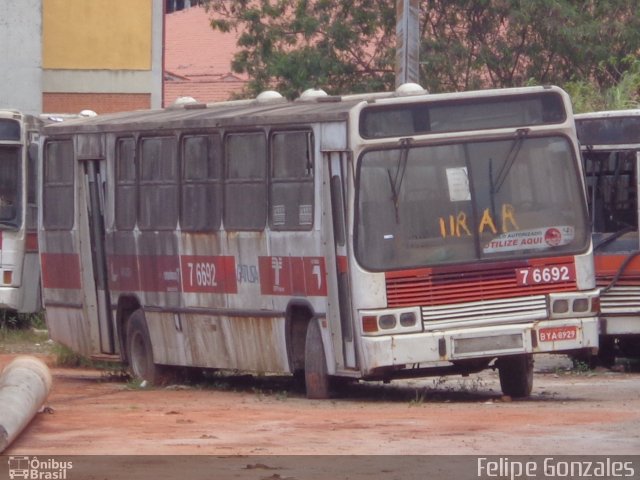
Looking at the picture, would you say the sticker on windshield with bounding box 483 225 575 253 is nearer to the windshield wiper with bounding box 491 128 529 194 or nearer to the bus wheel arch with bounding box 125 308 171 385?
the windshield wiper with bounding box 491 128 529 194

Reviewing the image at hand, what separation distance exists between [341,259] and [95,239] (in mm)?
4648

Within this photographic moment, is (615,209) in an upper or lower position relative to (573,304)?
upper

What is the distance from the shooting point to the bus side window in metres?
14.5

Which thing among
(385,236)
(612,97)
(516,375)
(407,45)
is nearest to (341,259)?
(385,236)

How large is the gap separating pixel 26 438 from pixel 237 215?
479cm

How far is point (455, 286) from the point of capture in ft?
44.8

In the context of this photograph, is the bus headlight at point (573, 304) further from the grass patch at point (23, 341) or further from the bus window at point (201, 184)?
the grass patch at point (23, 341)

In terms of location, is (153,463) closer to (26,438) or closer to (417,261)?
(26,438)

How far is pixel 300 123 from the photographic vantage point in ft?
47.9

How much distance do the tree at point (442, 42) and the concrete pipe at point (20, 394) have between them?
20.2 m

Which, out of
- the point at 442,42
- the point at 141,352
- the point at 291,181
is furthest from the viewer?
the point at 442,42

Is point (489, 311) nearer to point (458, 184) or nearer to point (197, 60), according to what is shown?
point (458, 184)

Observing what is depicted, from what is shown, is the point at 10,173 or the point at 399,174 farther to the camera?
the point at 10,173

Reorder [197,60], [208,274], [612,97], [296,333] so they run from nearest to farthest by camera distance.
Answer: [296,333], [208,274], [612,97], [197,60]
